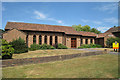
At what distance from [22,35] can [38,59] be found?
13.0 meters

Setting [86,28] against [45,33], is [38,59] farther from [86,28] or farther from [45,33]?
[86,28]

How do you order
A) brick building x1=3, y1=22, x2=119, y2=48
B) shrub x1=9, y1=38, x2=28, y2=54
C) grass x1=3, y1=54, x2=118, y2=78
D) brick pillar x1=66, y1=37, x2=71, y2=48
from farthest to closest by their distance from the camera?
brick pillar x1=66, y1=37, x2=71, y2=48 → brick building x1=3, y1=22, x2=119, y2=48 → shrub x1=9, y1=38, x2=28, y2=54 → grass x1=3, y1=54, x2=118, y2=78

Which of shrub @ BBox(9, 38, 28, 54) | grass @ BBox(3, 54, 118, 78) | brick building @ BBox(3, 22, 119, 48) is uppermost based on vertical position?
brick building @ BBox(3, 22, 119, 48)

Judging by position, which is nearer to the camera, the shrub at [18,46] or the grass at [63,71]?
the grass at [63,71]

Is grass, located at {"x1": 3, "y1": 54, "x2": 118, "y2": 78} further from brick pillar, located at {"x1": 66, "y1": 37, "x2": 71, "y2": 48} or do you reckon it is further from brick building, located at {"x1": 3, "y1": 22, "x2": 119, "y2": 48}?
brick pillar, located at {"x1": 66, "y1": 37, "x2": 71, "y2": 48}

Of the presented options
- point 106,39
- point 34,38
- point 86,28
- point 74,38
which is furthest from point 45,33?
point 86,28

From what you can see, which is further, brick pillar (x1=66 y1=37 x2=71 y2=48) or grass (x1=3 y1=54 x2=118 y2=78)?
brick pillar (x1=66 y1=37 x2=71 y2=48)

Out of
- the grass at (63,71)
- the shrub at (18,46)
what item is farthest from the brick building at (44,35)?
the grass at (63,71)

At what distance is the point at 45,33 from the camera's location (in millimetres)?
24297

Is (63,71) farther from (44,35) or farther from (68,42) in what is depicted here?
(68,42)

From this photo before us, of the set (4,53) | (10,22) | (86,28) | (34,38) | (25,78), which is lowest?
(25,78)

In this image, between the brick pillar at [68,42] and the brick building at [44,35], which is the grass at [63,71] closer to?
the brick building at [44,35]

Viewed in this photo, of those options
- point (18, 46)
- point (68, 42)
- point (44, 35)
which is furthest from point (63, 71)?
point (68, 42)

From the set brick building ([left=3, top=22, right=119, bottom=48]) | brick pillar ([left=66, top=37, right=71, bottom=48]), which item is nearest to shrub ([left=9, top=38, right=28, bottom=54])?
brick building ([left=3, top=22, right=119, bottom=48])
